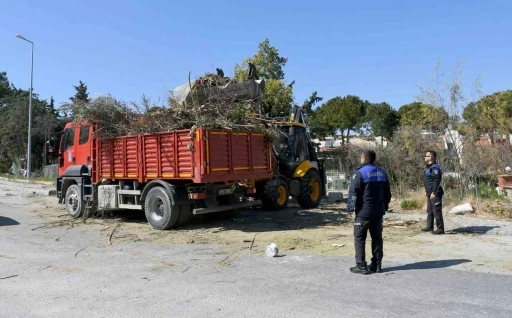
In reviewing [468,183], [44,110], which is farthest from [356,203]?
[44,110]

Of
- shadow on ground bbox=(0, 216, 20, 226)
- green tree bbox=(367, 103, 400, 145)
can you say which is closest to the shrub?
shadow on ground bbox=(0, 216, 20, 226)

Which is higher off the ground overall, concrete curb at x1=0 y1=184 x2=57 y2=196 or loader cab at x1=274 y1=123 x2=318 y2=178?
loader cab at x1=274 y1=123 x2=318 y2=178

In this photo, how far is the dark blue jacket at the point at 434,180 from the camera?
888 cm

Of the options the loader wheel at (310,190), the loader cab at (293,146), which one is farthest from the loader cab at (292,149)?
the loader wheel at (310,190)

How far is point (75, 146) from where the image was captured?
508 inches

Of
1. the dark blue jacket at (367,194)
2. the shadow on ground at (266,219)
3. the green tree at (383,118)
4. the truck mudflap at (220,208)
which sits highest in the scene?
the green tree at (383,118)

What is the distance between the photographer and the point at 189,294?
534 centimetres

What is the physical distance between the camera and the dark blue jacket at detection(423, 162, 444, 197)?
8875mm

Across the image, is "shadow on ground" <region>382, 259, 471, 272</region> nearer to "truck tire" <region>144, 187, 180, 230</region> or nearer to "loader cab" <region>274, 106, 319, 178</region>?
"truck tire" <region>144, 187, 180, 230</region>

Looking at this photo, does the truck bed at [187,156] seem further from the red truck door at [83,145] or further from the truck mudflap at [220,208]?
the truck mudflap at [220,208]

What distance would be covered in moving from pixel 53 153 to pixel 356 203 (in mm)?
11098

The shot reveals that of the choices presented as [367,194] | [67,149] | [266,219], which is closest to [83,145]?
[67,149]

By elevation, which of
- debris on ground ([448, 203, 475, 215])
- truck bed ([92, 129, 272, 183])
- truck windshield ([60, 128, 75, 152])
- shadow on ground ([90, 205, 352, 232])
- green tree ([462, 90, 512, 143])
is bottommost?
shadow on ground ([90, 205, 352, 232])

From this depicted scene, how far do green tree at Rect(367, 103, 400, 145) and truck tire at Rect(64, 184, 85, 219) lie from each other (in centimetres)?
2860
